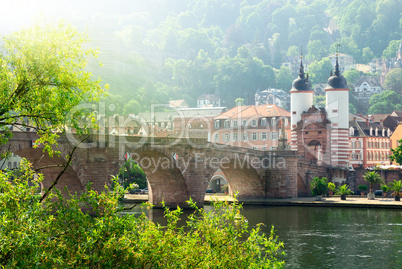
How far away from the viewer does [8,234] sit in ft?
45.2

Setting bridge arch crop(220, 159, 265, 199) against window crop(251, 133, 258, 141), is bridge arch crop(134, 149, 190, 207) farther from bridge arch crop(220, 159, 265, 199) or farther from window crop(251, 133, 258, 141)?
window crop(251, 133, 258, 141)

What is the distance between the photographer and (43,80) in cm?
1814

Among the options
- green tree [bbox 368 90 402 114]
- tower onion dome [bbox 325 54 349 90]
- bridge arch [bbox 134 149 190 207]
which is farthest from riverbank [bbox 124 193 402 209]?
green tree [bbox 368 90 402 114]

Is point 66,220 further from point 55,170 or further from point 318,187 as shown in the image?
point 318,187

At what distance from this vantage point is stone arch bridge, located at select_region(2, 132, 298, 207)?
48.8 metres

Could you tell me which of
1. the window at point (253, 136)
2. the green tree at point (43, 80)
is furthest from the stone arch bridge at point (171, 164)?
the window at point (253, 136)

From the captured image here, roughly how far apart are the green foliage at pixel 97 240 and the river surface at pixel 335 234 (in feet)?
61.0

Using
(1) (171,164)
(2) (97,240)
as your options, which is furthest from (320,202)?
(2) (97,240)

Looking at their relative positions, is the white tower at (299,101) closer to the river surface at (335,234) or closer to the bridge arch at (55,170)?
the river surface at (335,234)

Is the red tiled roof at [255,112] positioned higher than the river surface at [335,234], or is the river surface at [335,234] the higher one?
the red tiled roof at [255,112]

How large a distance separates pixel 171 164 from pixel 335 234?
58.4 ft

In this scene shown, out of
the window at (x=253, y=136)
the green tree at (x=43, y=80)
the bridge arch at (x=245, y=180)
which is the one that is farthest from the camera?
the window at (x=253, y=136)

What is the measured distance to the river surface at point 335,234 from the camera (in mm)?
35412

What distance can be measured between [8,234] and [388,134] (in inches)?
4328
